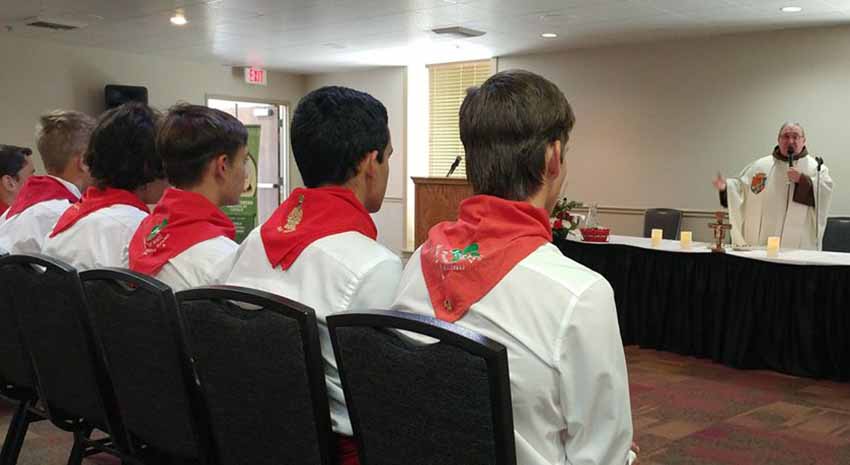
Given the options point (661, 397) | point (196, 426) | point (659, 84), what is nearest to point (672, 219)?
point (659, 84)

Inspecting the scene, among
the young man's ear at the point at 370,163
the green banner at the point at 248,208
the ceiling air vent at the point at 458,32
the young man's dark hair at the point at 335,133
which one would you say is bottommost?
the green banner at the point at 248,208

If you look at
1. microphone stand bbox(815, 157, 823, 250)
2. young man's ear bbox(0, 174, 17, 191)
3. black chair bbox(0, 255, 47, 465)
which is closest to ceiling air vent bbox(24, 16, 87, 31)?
young man's ear bbox(0, 174, 17, 191)

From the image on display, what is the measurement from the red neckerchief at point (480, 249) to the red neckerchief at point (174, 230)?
98cm

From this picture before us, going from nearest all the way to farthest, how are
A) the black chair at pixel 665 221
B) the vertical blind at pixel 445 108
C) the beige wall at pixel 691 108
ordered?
the beige wall at pixel 691 108 < the black chair at pixel 665 221 < the vertical blind at pixel 445 108

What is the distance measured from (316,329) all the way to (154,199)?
148cm

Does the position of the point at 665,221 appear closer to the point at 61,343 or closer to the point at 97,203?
the point at 97,203

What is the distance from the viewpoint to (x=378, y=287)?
1.52m

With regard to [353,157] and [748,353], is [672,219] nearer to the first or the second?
[748,353]

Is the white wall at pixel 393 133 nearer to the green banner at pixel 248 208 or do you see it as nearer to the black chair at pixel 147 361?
the green banner at pixel 248 208

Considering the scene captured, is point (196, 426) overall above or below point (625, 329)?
above

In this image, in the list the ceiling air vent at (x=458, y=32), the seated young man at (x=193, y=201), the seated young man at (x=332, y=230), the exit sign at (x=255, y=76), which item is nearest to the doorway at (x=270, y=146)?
the exit sign at (x=255, y=76)

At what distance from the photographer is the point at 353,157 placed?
1650mm

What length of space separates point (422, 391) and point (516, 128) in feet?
1.44

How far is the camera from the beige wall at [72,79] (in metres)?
8.77
